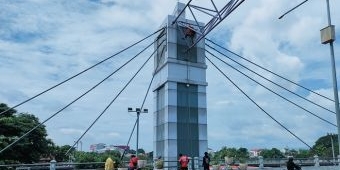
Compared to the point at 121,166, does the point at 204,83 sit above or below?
above

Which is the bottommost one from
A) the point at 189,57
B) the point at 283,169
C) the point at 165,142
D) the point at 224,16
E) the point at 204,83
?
the point at 283,169

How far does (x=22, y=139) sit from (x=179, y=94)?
57.6 feet

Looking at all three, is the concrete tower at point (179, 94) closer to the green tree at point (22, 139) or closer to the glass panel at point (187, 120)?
the glass panel at point (187, 120)

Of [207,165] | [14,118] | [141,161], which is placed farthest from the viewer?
[14,118]

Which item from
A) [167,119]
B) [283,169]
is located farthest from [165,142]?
[283,169]

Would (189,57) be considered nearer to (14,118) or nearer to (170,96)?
(170,96)

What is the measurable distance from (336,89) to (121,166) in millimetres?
12201

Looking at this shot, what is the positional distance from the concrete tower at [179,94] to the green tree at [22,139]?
1535 centimetres

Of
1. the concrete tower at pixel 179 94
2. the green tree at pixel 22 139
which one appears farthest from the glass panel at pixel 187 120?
the green tree at pixel 22 139

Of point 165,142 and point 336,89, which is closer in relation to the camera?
point 336,89

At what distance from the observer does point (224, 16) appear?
871 inches

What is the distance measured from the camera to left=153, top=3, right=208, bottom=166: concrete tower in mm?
23531

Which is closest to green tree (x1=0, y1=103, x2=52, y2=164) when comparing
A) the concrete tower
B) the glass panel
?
the concrete tower

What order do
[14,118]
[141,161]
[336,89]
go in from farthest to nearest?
[14,118], [141,161], [336,89]
